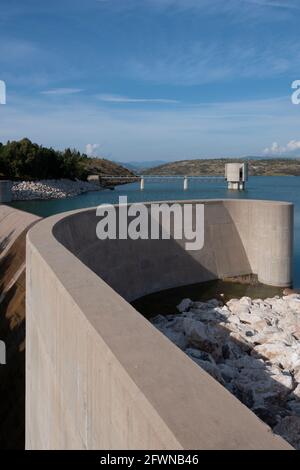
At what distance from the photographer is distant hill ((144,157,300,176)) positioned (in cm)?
16388

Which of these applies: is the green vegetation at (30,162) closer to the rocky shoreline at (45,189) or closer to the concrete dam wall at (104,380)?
the rocky shoreline at (45,189)

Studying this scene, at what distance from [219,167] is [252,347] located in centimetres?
16258

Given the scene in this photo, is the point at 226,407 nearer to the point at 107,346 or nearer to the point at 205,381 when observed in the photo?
the point at 205,381

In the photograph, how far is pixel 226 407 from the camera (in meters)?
2.93

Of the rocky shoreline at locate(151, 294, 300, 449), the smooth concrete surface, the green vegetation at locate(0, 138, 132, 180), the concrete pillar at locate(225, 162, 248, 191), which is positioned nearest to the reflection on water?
the rocky shoreline at locate(151, 294, 300, 449)

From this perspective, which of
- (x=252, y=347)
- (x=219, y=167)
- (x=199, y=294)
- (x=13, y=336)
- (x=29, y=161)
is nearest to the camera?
(x=13, y=336)

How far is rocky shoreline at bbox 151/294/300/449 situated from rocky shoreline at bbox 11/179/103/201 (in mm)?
39074

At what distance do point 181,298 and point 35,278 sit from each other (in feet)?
33.2

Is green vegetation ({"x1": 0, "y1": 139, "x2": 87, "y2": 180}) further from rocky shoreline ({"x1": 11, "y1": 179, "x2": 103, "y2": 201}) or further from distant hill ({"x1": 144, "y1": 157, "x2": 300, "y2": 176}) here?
distant hill ({"x1": 144, "y1": 157, "x2": 300, "y2": 176})

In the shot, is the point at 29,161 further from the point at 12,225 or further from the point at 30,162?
the point at 12,225

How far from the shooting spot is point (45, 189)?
5472 cm

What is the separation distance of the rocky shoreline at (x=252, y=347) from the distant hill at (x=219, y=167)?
146m

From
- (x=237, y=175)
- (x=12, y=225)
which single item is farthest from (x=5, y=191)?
(x=237, y=175)
